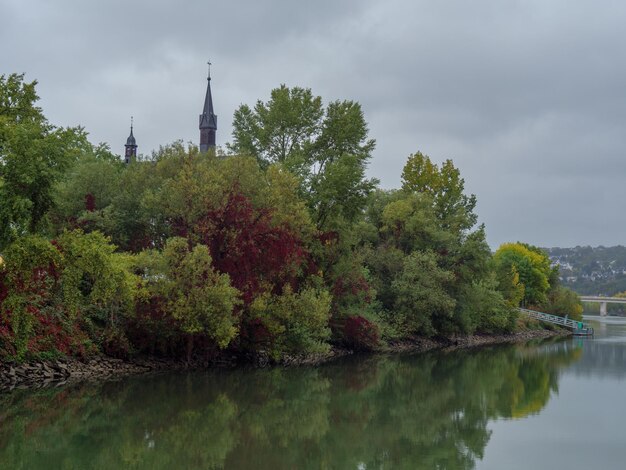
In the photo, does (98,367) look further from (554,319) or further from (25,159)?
(554,319)

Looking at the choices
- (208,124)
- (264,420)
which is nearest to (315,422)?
(264,420)

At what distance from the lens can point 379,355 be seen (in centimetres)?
4466

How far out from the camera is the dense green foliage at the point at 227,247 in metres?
23.5

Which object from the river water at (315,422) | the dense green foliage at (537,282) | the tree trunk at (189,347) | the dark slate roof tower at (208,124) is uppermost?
the dark slate roof tower at (208,124)

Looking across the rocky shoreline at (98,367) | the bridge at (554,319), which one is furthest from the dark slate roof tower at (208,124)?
the rocky shoreline at (98,367)

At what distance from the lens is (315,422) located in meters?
21.8

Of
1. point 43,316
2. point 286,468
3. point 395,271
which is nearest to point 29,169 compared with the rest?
point 43,316

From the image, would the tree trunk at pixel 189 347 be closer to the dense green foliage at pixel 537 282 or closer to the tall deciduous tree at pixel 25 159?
the tall deciduous tree at pixel 25 159

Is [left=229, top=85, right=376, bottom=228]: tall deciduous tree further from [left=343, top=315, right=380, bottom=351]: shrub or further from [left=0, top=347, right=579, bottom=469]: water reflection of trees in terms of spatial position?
[left=0, top=347, right=579, bottom=469]: water reflection of trees

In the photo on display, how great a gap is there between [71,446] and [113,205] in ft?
64.2

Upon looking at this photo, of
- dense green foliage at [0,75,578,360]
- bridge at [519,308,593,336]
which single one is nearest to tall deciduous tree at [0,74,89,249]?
dense green foliage at [0,75,578,360]

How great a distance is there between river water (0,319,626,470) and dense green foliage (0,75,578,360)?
254 centimetres

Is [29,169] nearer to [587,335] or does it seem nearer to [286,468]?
[286,468]

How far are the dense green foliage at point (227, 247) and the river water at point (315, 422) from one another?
2.54m
